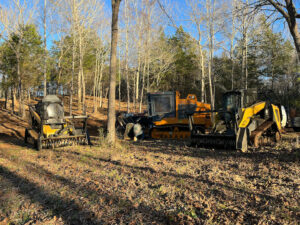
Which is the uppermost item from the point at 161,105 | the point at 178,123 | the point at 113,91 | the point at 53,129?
the point at 113,91

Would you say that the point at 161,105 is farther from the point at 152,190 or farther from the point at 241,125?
the point at 152,190

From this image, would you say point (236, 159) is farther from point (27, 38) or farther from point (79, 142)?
point (27, 38)

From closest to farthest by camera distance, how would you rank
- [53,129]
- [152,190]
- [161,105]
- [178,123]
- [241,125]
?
1. [152,190]
2. [241,125]
3. [53,129]
4. [178,123]
5. [161,105]

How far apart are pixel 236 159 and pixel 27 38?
67.3 ft

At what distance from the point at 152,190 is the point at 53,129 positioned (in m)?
7.20

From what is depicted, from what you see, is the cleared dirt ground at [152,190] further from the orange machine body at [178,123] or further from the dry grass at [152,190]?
the orange machine body at [178,123]

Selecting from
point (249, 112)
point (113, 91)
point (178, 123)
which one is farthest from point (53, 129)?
point (249, 112)

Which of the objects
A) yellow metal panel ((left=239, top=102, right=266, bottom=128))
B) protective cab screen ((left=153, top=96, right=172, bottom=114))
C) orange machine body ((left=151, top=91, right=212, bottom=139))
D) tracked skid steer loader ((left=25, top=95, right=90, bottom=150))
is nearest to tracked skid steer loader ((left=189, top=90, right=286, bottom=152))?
yellow metal panel ((left=239, top=102, right=266, bottom=128))

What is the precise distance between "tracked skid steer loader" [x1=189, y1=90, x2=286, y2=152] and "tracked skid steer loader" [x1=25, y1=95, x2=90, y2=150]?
16.3 feet

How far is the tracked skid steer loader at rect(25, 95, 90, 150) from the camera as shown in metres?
9.71

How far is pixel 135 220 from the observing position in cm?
335

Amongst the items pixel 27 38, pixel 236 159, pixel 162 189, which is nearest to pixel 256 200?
pixel 162 189

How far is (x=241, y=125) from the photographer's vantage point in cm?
899

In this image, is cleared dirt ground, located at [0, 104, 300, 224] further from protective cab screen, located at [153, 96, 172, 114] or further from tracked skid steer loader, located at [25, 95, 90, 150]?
protective cab screen, located at [153, 96, 172, 114]
